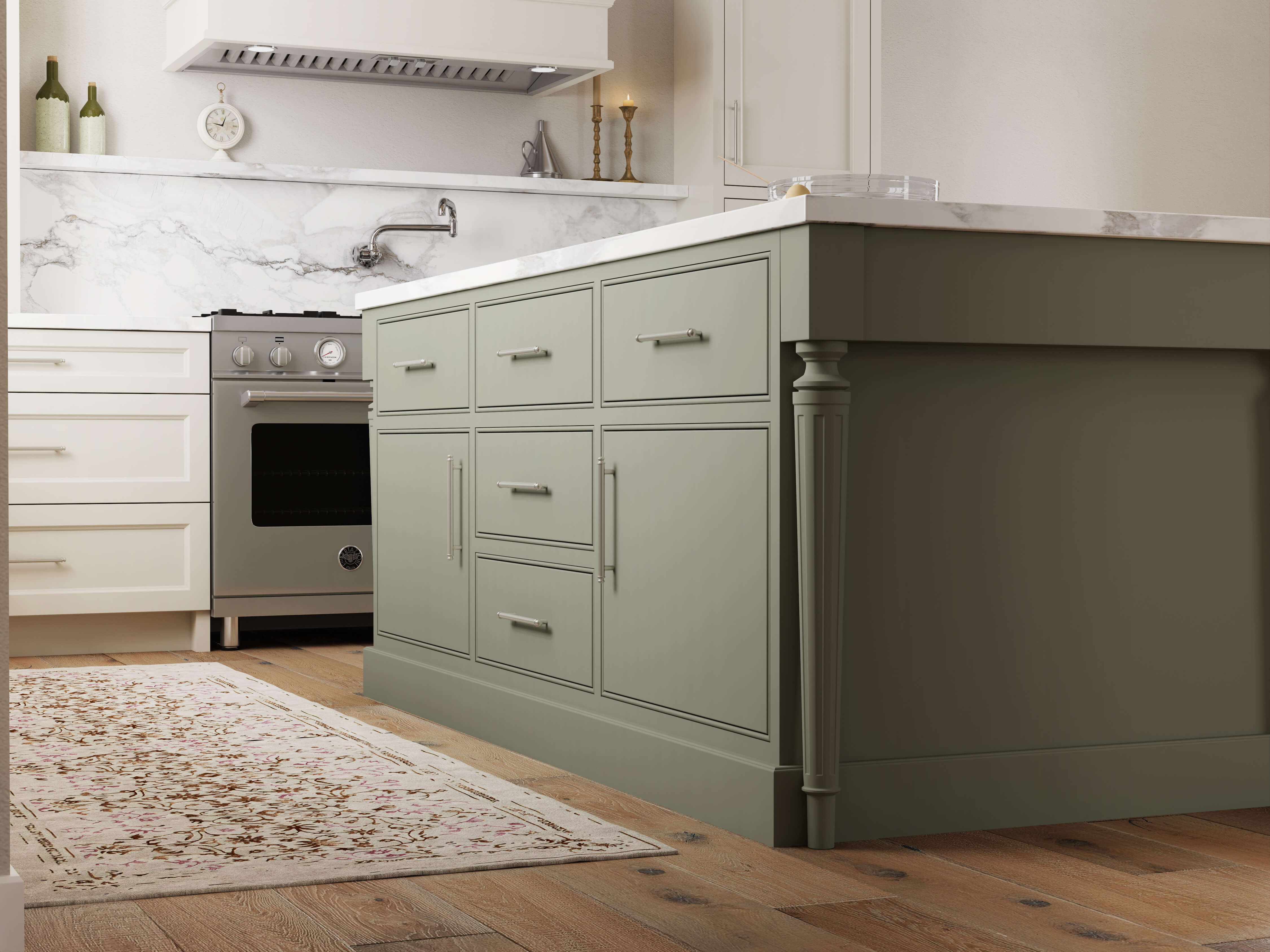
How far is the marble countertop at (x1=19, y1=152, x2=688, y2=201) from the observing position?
4434 mm

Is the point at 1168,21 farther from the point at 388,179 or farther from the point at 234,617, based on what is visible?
the point at 234,617

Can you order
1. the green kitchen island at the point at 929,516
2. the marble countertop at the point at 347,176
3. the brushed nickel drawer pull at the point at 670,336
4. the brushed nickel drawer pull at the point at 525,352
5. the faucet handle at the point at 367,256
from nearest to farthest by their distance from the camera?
the green kitchen island at the point at 929,516 < the brushed nickel drawer pull at the point at 670,336 < the brushed nickel drawer pull at the point at 525,352 < the marble countertop at the point at 347,176 < the faucet handle at the point at 367,256

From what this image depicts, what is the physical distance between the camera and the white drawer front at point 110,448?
387cm

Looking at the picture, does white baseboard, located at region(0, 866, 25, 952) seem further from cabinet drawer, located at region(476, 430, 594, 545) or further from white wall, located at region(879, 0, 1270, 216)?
white wall, located at region(879, 0, 1270, 216)

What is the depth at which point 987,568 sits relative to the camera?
202cm

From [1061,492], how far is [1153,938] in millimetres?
676

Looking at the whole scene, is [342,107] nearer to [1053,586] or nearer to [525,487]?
[525,487]

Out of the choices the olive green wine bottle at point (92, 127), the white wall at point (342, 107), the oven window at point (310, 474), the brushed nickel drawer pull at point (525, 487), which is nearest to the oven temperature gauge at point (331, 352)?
the oven window at point (310, 474)

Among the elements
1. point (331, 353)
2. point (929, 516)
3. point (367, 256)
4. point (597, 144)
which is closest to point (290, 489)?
point (331, 353)

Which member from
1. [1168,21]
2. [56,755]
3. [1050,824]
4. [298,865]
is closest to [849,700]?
[1050,824]

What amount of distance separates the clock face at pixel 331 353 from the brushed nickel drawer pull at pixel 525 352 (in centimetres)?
157

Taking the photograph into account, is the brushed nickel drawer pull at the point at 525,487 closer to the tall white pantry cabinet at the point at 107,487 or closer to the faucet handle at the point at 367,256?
the tall white pantry cabinet at the point at 107,487

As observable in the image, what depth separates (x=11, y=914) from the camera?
141cm

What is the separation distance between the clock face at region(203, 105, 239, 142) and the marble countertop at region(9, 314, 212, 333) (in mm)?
799
